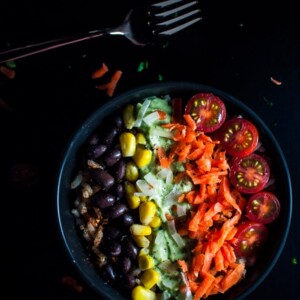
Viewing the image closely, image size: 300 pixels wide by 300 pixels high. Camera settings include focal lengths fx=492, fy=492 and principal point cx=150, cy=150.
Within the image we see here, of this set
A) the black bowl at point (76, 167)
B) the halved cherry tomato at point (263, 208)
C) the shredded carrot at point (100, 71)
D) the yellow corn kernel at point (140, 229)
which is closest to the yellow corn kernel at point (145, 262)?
the yellow corn kernel at point (140, 229)

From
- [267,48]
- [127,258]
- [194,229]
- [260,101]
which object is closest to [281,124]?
[260,101]

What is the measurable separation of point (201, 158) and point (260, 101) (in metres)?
0.69

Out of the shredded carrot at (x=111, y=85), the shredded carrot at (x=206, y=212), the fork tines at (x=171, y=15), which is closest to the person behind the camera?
the shredded carrot at (x=206, y=212)

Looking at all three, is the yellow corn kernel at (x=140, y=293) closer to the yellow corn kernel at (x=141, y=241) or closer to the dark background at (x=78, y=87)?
the yellow corn kernel at (x=141, y=241)

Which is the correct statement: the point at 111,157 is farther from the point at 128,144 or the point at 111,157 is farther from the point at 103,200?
the point at 103,200

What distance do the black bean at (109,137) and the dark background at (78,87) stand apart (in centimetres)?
34

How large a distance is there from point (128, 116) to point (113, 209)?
52 centimetres

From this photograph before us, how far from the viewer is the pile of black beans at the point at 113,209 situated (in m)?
2.59

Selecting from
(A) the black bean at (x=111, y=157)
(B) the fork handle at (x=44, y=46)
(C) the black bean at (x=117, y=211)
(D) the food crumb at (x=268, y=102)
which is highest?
(B) the fork handle at (x=44, y=46)

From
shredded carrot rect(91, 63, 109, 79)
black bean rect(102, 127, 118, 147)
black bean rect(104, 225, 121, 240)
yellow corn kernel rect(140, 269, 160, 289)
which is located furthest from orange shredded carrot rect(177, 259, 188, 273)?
shredded carrot rect(91, 63, 109, 79)

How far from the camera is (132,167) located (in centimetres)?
265

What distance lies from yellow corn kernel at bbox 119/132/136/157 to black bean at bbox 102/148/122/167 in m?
0.04

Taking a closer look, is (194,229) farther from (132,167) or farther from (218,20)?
(218,20)

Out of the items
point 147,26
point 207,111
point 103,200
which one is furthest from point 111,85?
point 103,200
